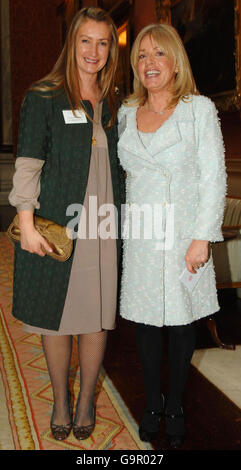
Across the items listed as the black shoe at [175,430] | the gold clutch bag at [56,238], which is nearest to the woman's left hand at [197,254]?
the gold clutch bag at [56,238]

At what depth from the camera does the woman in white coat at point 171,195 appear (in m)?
1.83

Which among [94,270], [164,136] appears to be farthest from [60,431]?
[164,136]

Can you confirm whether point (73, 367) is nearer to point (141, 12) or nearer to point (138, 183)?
point (138, 183)

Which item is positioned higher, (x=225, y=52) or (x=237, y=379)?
(x=225, y=52)

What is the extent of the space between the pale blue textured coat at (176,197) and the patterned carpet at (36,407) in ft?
1.97

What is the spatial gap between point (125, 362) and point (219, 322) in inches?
46.3

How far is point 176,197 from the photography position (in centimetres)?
187

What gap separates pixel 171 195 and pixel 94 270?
44 centimetres

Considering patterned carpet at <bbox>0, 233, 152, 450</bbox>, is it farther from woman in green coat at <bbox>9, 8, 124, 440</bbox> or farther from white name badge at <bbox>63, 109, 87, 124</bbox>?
white name badge at <bbox>63, 109, 87, 124</bbox>

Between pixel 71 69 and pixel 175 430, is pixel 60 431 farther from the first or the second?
pixel 71 69

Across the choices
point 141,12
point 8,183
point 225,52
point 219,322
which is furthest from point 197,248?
point 8,183

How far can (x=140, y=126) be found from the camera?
78.2 inches

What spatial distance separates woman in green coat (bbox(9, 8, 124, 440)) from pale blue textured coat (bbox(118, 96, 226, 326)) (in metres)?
0.09

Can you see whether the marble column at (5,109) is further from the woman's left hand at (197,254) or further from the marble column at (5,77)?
the woman's left hand at (197,254)
